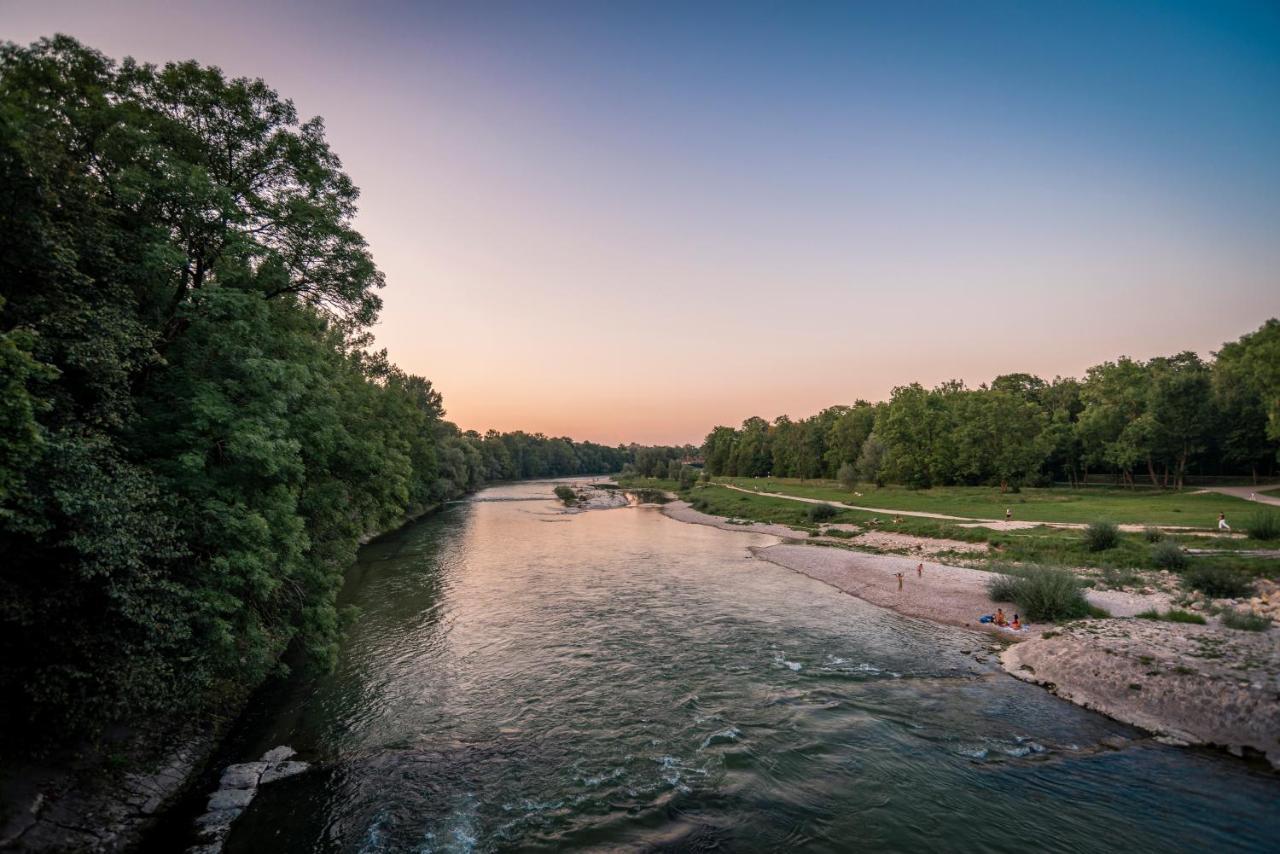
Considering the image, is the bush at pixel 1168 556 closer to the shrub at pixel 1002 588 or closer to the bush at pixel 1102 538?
the bush at pixel 1102 538

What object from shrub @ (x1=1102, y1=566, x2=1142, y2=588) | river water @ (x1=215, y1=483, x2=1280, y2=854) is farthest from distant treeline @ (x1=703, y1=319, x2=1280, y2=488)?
river water @ (x1=215, y1=483, x2=1280, y2=854)

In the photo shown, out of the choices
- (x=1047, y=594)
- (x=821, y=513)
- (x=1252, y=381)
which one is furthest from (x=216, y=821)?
(x=1252, y=381)

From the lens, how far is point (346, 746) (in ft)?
48.2

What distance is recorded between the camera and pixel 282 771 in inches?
527

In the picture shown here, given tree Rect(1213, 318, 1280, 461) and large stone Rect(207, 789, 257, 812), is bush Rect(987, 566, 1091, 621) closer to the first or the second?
large stone Rect(207, 789, 257, 812)

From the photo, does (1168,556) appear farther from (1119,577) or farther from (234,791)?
(234,791)

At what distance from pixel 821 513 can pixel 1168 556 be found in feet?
110

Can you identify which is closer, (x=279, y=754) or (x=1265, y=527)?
(x=279, y=754)

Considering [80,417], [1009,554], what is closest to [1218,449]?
[1009,554]

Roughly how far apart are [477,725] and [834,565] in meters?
29.6

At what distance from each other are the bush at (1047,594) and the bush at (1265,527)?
47.9ft

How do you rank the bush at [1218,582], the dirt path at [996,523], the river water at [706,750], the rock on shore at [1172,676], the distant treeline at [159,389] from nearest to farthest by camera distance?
1. the distant treeline at [159,389]
2. the river water at [706,750]
3. the rock on shore at [1172,676]
4. the bush at [1218,582]
5. the dirt path at [996,523]

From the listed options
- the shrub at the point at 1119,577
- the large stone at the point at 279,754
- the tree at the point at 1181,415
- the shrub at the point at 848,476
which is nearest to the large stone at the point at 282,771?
the large stone at the point at 279,754

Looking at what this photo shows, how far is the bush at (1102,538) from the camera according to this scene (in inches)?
1249
